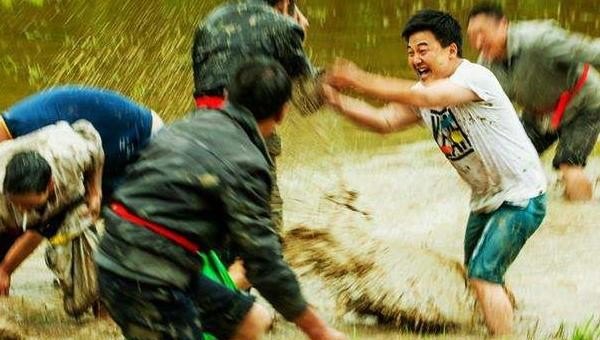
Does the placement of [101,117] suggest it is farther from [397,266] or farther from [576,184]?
[576,184]

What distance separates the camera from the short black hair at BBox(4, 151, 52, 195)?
4.71 m

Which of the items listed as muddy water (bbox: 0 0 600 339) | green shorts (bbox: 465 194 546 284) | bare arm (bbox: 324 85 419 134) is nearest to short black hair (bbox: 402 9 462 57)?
bare arm (bbox: 324 85 419 134)

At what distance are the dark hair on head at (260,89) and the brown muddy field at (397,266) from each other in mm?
1934

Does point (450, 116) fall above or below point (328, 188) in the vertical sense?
above

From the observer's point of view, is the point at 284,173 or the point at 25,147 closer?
the point at 25,147

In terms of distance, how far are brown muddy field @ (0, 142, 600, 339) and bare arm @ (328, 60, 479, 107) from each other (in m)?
0.90

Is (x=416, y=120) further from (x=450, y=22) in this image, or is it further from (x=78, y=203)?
(x=78, y=203)

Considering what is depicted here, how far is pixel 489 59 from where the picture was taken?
723cm

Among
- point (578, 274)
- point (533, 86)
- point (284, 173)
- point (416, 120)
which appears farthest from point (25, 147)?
point (533, 86)

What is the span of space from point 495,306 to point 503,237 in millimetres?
278

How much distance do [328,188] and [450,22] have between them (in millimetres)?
1589

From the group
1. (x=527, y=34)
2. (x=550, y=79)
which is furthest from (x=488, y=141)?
(x=550, y=79)

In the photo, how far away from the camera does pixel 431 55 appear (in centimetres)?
507

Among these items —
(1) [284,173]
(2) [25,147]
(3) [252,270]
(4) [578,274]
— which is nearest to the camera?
(3) [252,270]
